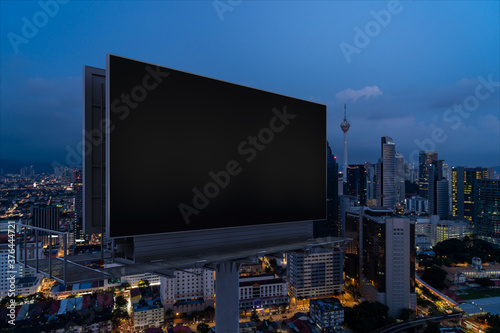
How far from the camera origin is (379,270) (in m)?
21.6

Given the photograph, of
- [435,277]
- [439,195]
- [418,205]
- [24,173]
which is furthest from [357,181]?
[24,173]

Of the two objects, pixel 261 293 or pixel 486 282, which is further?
pixel 486 282

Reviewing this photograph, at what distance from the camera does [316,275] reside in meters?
25.9

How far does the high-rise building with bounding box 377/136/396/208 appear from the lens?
68.9 metres

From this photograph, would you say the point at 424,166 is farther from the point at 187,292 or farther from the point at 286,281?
the point at 187,292

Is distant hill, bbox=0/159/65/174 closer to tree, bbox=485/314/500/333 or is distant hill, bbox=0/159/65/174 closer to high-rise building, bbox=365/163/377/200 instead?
tree, bbox=485/314/500/333

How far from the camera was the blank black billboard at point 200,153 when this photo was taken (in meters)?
2.94

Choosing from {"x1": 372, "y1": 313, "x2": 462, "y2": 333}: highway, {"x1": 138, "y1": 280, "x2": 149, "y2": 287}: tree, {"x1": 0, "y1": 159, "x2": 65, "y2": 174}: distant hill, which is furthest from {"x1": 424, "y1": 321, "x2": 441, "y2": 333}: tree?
{"x1": 0, "y1": 159, "x2": 65, "y2": 174}: distant hill

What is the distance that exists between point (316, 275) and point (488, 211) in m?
37.6

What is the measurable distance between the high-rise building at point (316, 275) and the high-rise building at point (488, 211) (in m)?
33.5

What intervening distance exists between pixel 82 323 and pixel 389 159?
2685 inches

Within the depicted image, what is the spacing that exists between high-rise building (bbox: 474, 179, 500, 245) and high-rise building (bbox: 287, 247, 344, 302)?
110 ft

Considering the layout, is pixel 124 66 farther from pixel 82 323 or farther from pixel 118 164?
pixel 82 323

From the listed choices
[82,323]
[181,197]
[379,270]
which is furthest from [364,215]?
[181,197]
